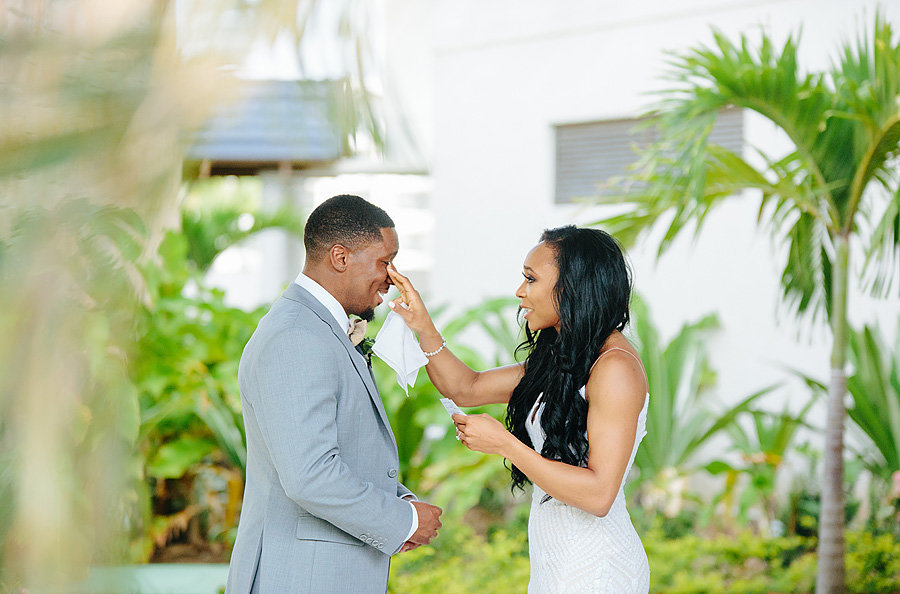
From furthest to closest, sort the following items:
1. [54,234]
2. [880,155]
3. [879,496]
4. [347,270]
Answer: [879,496] < [880,155] < [347,270] < [54,234]

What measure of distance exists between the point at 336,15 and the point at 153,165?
14cm

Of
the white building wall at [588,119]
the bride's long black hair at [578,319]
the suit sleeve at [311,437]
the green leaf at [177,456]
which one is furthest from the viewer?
the white building wall at [588,119]

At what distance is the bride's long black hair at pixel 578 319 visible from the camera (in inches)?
92.9

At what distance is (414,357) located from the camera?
8.13ft

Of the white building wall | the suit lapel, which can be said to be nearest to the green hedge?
the white building wall

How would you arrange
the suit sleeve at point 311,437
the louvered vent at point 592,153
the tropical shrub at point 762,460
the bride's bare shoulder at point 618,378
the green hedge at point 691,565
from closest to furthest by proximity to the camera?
1. the suit sleeve at point 311,437
2. the bride's bare shoulder at point 618,378
3. the green hedge at point 691,565
4. the tropical shrub at point 762,460
5. the louvered vent at point 592,153

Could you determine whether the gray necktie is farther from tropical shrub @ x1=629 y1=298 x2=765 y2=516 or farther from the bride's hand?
tropical shrub @ x1=629 y1=298 x2=765 y2=516

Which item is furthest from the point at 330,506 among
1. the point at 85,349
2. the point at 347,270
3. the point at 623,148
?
the point at 623,148

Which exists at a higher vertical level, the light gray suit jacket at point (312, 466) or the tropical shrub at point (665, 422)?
the light gray suit jacket at point (312, 466)

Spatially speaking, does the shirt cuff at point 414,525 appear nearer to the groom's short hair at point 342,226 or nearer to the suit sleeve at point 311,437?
the suit sleeve at point 311,437

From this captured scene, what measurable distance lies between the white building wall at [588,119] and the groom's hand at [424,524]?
12.4ft

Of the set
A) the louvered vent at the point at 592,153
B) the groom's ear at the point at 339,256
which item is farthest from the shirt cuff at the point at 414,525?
the louvered vent at the point at 592,153

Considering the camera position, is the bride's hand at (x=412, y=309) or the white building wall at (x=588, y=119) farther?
the white building wall at (x=588, y=119)

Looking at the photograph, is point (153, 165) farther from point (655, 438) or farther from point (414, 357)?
point (655, 438)
